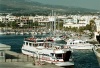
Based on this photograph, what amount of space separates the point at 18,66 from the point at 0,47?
2.50 metres

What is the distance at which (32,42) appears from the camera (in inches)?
1565

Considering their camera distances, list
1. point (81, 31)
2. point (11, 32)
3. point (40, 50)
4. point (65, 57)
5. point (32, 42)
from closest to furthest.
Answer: point (65, 57) → point (40, 50) → point (32, 42) → point (81, 31) → point (11, 32)

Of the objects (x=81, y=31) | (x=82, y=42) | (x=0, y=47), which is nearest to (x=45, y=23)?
(x=81, y=31)

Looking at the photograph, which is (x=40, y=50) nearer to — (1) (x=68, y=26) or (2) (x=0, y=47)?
(2) (x=0, y=47)

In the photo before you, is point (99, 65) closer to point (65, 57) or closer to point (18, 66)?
point (65, 57)

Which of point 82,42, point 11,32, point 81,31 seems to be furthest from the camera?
point 11,32

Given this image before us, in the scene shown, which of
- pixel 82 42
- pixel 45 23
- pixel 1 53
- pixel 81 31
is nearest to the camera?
pixel 1 53

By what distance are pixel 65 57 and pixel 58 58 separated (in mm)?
580

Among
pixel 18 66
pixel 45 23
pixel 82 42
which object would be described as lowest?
pixel 45 23

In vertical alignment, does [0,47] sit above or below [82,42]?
above

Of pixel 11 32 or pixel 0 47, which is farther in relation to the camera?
pixel 11 32

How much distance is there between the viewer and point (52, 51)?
34.4 metres

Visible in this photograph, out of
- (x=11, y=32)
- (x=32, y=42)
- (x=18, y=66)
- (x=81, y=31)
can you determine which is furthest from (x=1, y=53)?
(x=11, y=32)

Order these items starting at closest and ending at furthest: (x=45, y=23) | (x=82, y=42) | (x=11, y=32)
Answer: (x=82, y=42) < (x=11, y=32) < (x=45, y=23)
